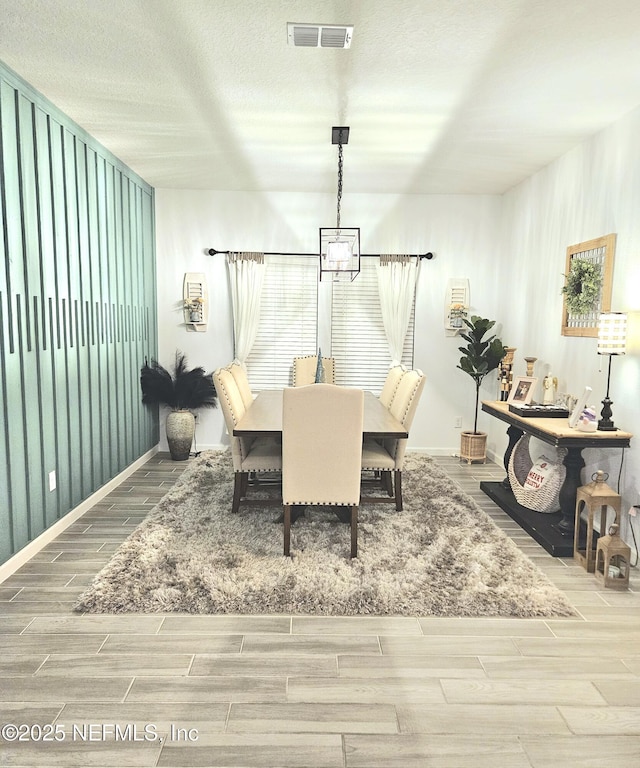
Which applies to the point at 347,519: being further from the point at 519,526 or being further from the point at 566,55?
the point at 566,55

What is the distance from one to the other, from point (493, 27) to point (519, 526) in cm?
306

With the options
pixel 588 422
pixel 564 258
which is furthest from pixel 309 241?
pixel 588 422

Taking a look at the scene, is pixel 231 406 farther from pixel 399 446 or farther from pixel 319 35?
pixel 319 35

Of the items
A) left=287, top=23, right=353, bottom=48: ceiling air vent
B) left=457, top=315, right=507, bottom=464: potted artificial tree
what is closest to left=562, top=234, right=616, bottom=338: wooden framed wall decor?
left=457, top=315, right=507, bottom=464: potted artificial tree

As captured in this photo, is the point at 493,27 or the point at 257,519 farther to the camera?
the point at 257,519

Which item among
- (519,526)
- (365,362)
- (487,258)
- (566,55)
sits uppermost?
(566,55)

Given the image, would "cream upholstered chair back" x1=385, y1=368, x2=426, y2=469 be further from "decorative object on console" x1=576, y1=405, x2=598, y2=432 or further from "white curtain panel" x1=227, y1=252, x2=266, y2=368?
"white curtain panel" x1=227, y1=252, x2=266, y2=368

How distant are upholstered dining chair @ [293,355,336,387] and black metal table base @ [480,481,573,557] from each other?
2096mm

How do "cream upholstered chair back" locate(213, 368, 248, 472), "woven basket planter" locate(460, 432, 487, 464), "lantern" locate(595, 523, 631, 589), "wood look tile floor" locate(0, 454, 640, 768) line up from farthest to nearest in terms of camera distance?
"woven basket planter" locate(460, 432, 487, 464) → "cream upholstered chair back" locate(213, 368, 248, 472) → "lantern" locate(595, 523, 631, 589) → "wood look tile floor" locate(0, 454, 640, 768)

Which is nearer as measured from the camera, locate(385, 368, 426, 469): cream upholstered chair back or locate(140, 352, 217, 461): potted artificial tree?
locate(385, 368, 426, 469): cream upholstered chair back

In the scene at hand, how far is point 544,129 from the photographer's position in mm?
3840

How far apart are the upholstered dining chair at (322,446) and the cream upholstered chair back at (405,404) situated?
69 centimetres

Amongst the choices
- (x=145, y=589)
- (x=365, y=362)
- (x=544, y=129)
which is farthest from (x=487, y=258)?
(x=145, y=589)

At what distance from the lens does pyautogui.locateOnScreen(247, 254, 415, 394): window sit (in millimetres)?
5980
